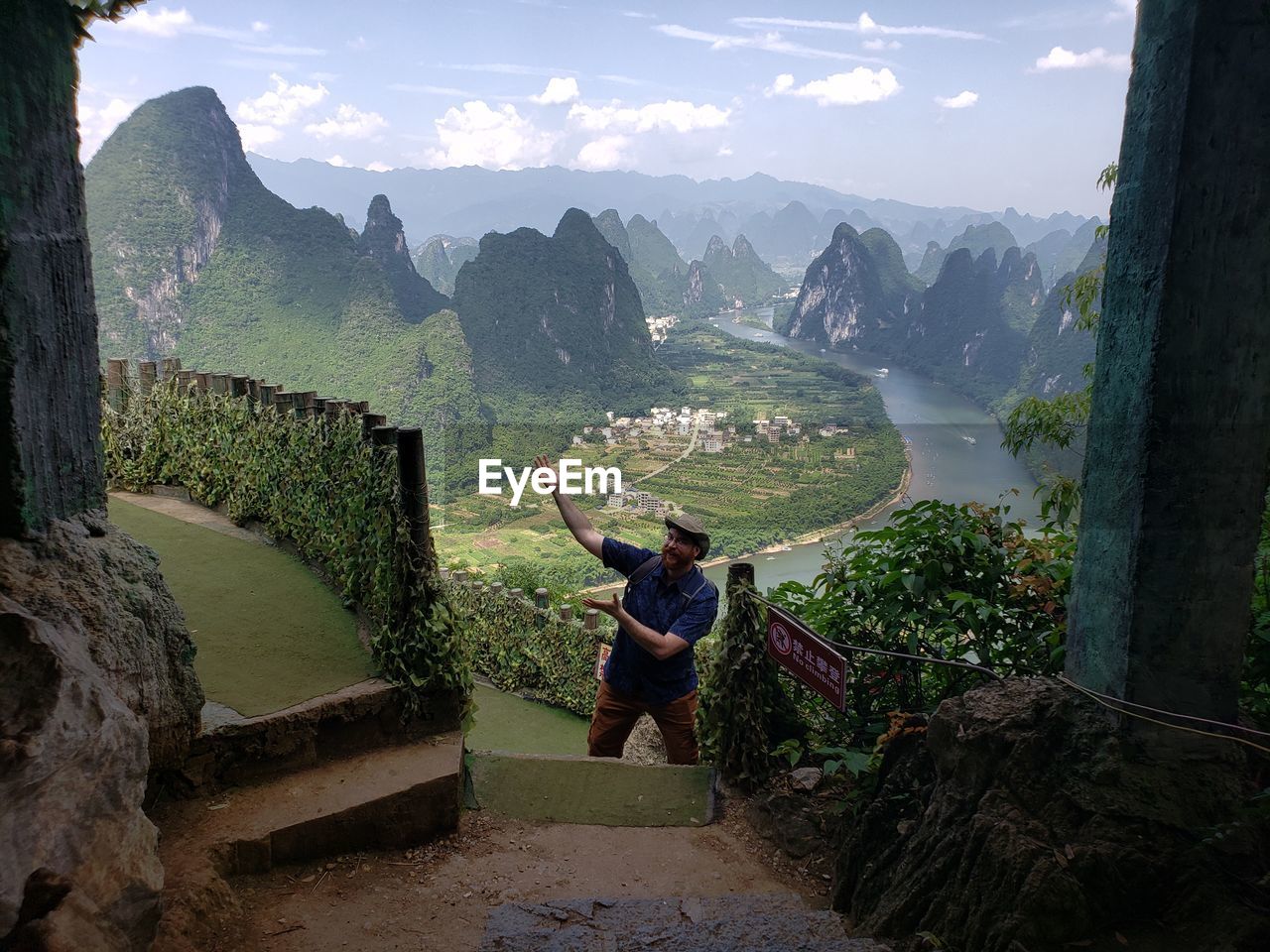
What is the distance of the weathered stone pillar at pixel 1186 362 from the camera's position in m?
1.68

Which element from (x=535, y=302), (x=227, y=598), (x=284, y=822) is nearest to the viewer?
(x=284, y=822)

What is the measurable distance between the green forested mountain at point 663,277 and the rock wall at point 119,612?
83049mm

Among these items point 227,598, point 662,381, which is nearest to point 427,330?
point 662,381

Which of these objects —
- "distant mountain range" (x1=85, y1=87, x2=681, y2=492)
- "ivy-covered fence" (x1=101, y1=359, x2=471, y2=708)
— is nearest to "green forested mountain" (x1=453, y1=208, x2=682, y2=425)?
"distant mountain range" (x1=85, y1=87, x2=681, y2=492)

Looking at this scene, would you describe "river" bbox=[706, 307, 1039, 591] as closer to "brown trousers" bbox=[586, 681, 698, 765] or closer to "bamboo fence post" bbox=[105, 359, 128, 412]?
"bamboo fence post" bbox=[105, 359, 128, 412]

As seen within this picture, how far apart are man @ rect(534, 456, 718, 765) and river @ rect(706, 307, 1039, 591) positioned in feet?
31.9

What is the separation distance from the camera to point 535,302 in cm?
5450

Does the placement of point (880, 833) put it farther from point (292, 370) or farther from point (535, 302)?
point (535, 302)

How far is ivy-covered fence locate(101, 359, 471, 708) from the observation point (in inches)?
123

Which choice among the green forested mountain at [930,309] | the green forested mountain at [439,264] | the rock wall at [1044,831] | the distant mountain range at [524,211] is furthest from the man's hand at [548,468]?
the distant mountain range at [524,211]

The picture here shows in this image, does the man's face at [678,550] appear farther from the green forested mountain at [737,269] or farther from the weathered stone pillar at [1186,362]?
the green forested mountain at [737,269]

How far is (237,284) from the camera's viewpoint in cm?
4941

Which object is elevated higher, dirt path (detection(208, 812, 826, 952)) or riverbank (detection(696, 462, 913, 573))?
dirt path (detection(208, 812, 826, 952))

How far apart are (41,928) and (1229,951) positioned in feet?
6.52
